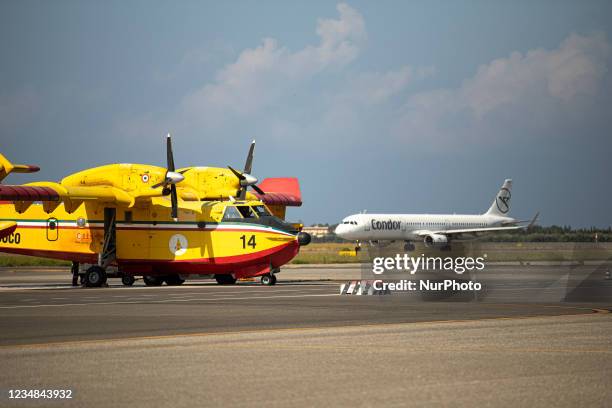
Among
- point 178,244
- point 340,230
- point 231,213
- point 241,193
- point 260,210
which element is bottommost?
point 178,244

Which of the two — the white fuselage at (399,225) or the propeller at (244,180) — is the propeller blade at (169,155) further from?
the white fuselage at (399,225)

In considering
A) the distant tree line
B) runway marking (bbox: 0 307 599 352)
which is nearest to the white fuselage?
the distant tree line

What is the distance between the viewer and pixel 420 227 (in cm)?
8400

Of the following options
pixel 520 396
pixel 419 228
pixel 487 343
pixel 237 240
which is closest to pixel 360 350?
pixel 487 343

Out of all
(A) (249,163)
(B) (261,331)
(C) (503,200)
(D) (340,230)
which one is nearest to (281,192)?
(A) (249,163)

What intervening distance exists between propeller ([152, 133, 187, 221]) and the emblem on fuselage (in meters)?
0.74

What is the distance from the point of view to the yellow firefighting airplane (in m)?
35.7

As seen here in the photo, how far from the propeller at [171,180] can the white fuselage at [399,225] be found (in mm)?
42029

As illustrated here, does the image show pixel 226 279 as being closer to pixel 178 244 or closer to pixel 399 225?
pixel 178 244

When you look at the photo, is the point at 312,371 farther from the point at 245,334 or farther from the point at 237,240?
the point at 237,240

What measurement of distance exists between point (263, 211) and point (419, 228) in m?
48.8

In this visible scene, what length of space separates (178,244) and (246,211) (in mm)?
3001

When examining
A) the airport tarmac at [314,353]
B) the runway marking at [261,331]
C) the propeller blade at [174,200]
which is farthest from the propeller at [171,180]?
the runway marking at [261,331]

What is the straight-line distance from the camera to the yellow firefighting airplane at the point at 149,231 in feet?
117
